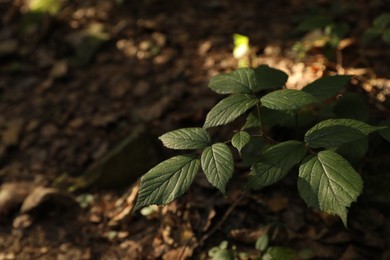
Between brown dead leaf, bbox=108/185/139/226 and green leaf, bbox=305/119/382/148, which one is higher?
green leaf, bbox=305/119/382/148

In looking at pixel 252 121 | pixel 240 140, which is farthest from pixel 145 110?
pixel 240 140

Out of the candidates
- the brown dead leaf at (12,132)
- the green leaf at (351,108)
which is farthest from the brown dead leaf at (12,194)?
the green leaf at (351,108)

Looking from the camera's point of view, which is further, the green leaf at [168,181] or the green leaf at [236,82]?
the green leaf at [236,82]

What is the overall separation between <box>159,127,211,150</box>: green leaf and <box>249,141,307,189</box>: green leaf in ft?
0.70

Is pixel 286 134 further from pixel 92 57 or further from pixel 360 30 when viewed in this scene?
pixel 92 57

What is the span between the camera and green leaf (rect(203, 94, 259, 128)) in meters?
1.52

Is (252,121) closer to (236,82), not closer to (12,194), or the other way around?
(236,82)

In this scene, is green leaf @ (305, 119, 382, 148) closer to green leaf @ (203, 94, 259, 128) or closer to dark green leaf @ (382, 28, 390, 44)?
green leaf @ (203, 94, 259, 128)

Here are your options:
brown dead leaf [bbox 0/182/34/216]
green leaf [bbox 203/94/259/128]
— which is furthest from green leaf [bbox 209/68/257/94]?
brown dead leaf [bbox 0/182/34/216]

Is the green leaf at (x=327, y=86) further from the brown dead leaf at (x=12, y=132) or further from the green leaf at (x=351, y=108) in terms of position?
the brown dead leaf at (x=12, y=132)

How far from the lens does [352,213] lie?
2.12 meters

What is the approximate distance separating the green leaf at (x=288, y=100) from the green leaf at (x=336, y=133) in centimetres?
12

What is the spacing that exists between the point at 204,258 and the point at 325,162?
93cm

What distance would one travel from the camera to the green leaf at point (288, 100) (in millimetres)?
1485
